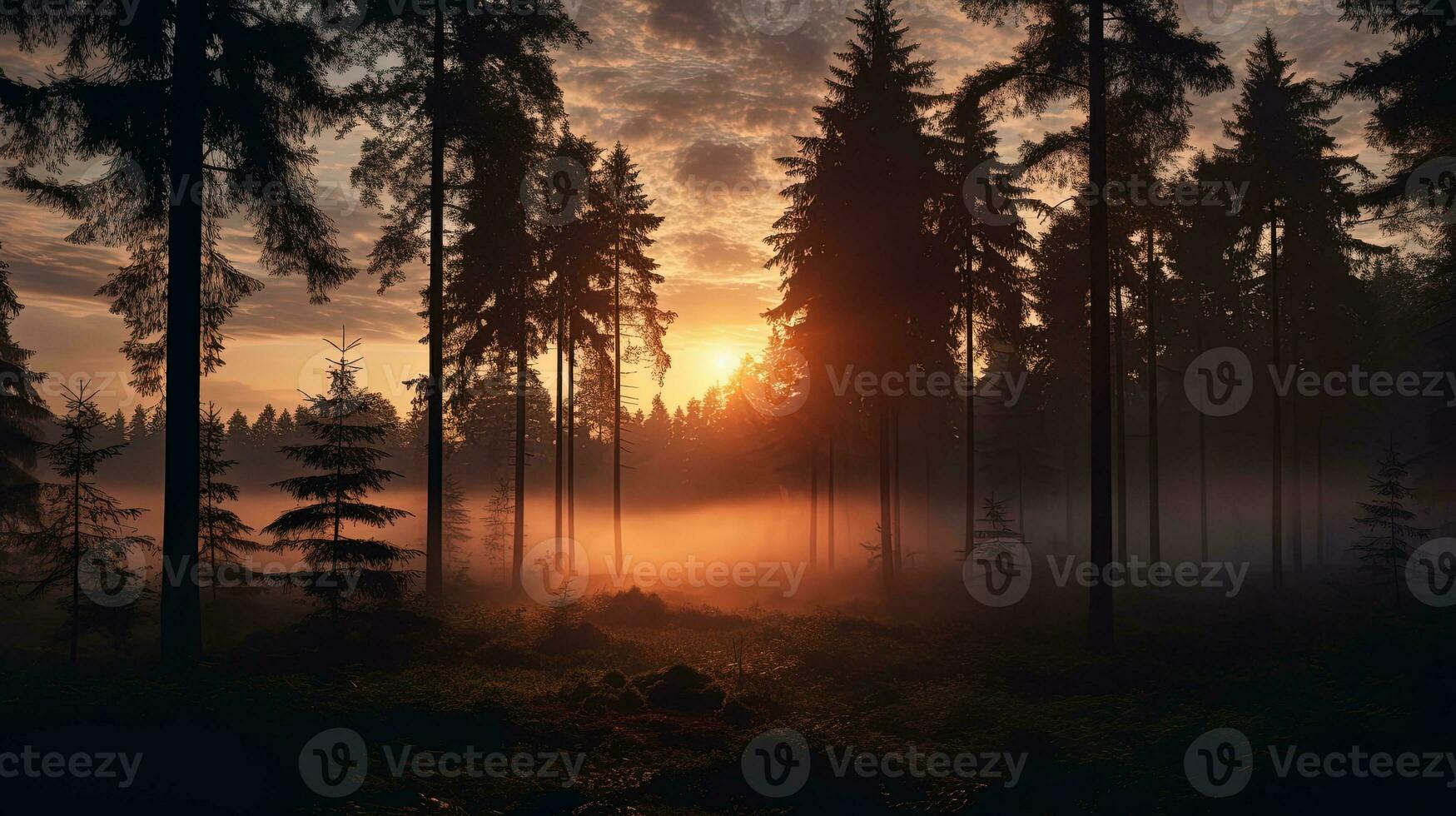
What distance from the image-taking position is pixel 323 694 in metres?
9.71

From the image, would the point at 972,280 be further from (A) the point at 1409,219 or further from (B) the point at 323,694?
(B) the point at 323,694

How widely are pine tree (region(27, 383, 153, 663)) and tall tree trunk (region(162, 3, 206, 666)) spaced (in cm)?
487

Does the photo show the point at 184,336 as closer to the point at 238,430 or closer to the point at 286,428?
the point at 286,428

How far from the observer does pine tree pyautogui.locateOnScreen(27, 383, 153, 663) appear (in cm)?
1530

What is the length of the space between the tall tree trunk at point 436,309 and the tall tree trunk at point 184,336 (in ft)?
18.6

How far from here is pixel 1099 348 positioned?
14.0 m

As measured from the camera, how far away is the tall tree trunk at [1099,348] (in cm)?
1369

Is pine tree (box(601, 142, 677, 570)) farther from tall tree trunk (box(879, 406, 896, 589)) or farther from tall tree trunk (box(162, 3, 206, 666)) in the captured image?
tall tree trunk (box(162, 3, 206, 666))

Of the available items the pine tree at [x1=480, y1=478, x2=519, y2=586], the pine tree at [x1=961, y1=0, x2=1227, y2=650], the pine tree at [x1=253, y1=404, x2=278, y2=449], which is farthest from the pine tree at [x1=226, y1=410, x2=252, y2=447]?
the pine tree at [x1=961, y1=0, x2=1227, y2=650]

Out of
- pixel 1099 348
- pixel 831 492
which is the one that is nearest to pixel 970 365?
pixel 831 492

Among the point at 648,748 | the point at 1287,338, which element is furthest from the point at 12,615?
the point at 1287,338

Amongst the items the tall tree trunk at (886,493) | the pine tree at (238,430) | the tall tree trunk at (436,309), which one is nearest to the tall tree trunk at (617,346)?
the tall tree trunk at (886,493)

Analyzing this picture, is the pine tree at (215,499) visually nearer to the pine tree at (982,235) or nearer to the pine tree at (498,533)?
the pine tree at (498,533)

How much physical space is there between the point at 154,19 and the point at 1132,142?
1770 centimetres
